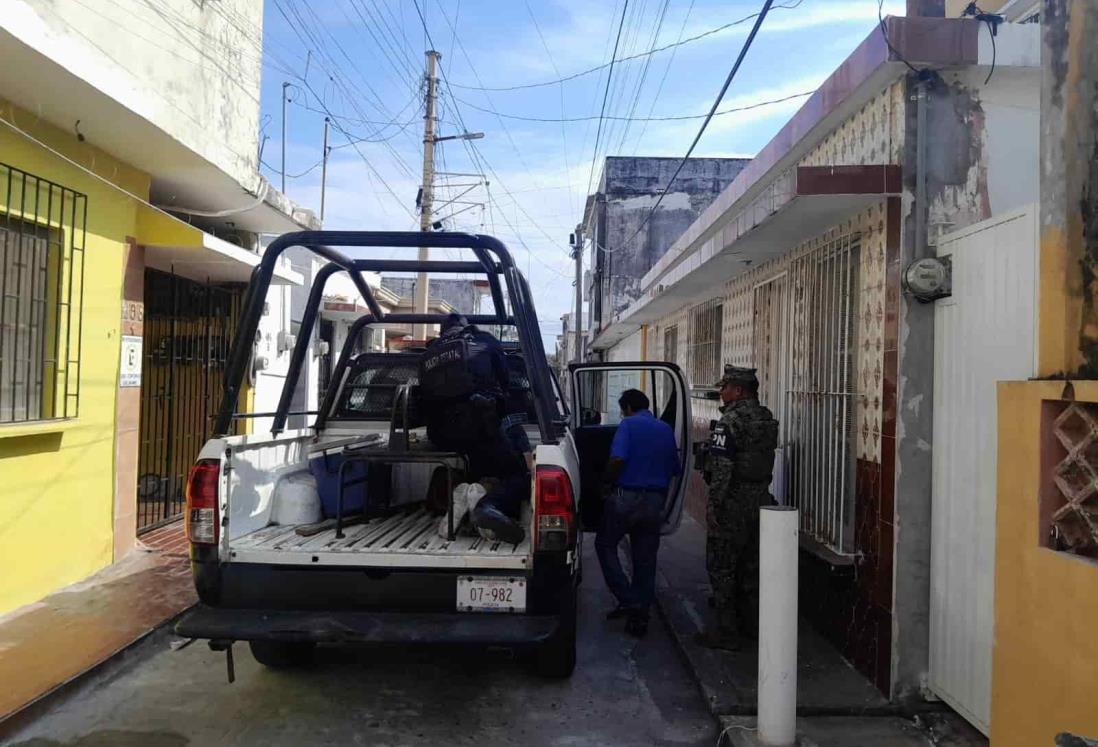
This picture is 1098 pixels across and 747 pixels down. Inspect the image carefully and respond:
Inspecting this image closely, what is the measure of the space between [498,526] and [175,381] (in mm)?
6082

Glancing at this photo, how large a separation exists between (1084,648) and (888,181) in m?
2.39

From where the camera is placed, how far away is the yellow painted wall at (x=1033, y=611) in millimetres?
2217

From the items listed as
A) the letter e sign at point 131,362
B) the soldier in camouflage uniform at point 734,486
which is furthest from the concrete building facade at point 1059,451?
the letter e sign at point 131,362

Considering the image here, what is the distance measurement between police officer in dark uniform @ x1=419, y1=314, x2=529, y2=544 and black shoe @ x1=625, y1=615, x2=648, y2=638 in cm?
162

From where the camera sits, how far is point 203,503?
12.1 ft

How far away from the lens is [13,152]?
5.13 meters

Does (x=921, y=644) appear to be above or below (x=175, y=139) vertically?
below

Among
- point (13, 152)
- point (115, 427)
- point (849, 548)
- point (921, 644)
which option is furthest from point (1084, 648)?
point (115, 427)

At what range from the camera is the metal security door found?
26.2 feet

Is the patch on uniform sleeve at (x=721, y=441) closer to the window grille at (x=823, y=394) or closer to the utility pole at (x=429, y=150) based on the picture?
the window grille at (x=823, y=394)

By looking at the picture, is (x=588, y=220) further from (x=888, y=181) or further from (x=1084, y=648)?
(x=1084, y=648)

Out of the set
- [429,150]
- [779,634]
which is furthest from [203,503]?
[429,150]

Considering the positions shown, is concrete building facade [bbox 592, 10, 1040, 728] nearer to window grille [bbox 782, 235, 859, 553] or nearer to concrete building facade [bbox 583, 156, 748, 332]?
window grille [bbox 782, 235, 859, 553]

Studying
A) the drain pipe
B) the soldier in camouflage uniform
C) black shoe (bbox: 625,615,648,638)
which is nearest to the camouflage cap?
the soldier in camouflage uniform
